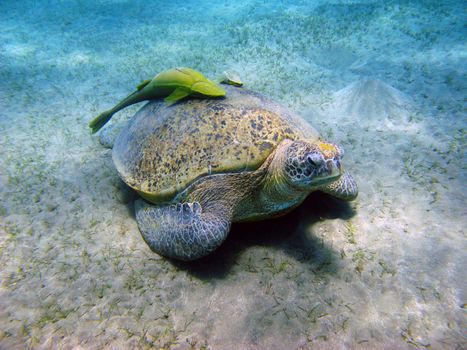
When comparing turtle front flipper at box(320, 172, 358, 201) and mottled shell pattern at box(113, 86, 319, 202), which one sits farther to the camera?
turtle front flipper at box(320, 172, 358, 201)

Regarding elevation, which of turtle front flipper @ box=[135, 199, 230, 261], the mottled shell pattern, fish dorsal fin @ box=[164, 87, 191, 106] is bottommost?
turtle front flipper @ box=[135, 199, 230, 261]

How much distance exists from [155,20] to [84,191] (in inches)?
435

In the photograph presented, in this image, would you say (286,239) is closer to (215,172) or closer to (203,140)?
(215,172)

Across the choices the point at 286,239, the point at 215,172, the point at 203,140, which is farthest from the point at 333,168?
the point at 203,140

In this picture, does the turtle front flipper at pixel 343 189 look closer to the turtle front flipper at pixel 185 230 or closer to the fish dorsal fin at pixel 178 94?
the turtle front flipper at pixel 185 230

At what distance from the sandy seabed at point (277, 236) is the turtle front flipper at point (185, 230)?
0.21 m

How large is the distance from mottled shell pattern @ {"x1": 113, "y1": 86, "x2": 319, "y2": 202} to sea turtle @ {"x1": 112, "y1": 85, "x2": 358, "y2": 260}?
0.04 ft

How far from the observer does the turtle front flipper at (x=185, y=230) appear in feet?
8.43

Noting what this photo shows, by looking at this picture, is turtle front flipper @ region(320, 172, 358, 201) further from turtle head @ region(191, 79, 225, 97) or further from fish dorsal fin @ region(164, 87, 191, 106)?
fish dorsal fin @ region(164, 87, 191, 106)

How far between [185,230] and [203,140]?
97cm

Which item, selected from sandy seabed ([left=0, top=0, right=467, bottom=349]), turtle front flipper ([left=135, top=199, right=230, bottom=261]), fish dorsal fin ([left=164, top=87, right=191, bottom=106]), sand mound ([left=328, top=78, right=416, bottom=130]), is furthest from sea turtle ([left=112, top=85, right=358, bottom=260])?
sand mound ([left=328, top=78, right=416, bottom=130])

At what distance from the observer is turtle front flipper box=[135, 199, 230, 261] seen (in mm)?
2570

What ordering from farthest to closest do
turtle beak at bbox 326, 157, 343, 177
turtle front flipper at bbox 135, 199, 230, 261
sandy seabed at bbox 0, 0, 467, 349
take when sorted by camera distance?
turtle front flipper at bbox 135, 199, 230, 261
turtle beak at bbox 326, 157, 343, 177
sandy seabed at bbox 0, 0, 467, 349

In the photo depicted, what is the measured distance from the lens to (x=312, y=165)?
2365mm
